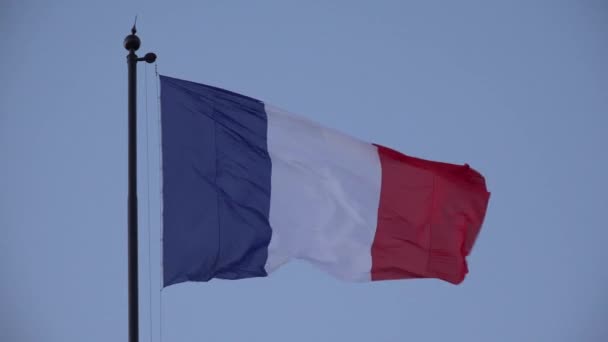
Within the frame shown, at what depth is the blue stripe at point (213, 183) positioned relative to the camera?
36.9 ft

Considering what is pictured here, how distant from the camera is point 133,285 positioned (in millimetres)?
9617

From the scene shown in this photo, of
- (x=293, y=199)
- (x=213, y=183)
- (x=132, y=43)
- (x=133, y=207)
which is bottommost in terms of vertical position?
(x=133, y=207)

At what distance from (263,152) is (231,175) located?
72cm

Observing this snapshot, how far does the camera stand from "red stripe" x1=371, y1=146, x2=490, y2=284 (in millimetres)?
13180

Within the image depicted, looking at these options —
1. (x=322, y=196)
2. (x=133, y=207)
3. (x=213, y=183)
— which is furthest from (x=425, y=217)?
(x=133, y=207)

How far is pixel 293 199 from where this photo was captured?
12.8 m

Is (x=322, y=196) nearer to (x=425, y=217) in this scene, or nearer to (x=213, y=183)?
(x=425, y=217)

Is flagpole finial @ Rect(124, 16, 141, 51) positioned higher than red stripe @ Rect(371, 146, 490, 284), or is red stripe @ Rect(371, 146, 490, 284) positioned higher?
flagpole finial @ Rect(124, 16, 141, 51)

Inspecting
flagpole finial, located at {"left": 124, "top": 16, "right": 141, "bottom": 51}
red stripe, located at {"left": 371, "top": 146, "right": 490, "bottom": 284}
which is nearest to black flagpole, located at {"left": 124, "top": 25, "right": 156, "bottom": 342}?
flagpole finial, located at {"left": 124, "top": 16, "right": 141, "bottom": 51}

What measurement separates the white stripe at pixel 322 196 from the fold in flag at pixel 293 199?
0.7 inches

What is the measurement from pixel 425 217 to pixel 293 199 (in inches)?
87.6

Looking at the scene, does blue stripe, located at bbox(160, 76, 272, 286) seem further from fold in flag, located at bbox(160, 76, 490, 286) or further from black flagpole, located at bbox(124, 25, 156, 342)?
black flagpole, located at bbox(124, 25, 156, 342)

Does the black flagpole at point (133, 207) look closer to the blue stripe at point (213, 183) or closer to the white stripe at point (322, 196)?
the blue stripe at point (213, 183)

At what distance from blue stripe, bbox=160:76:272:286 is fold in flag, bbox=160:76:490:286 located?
0.05 ft
